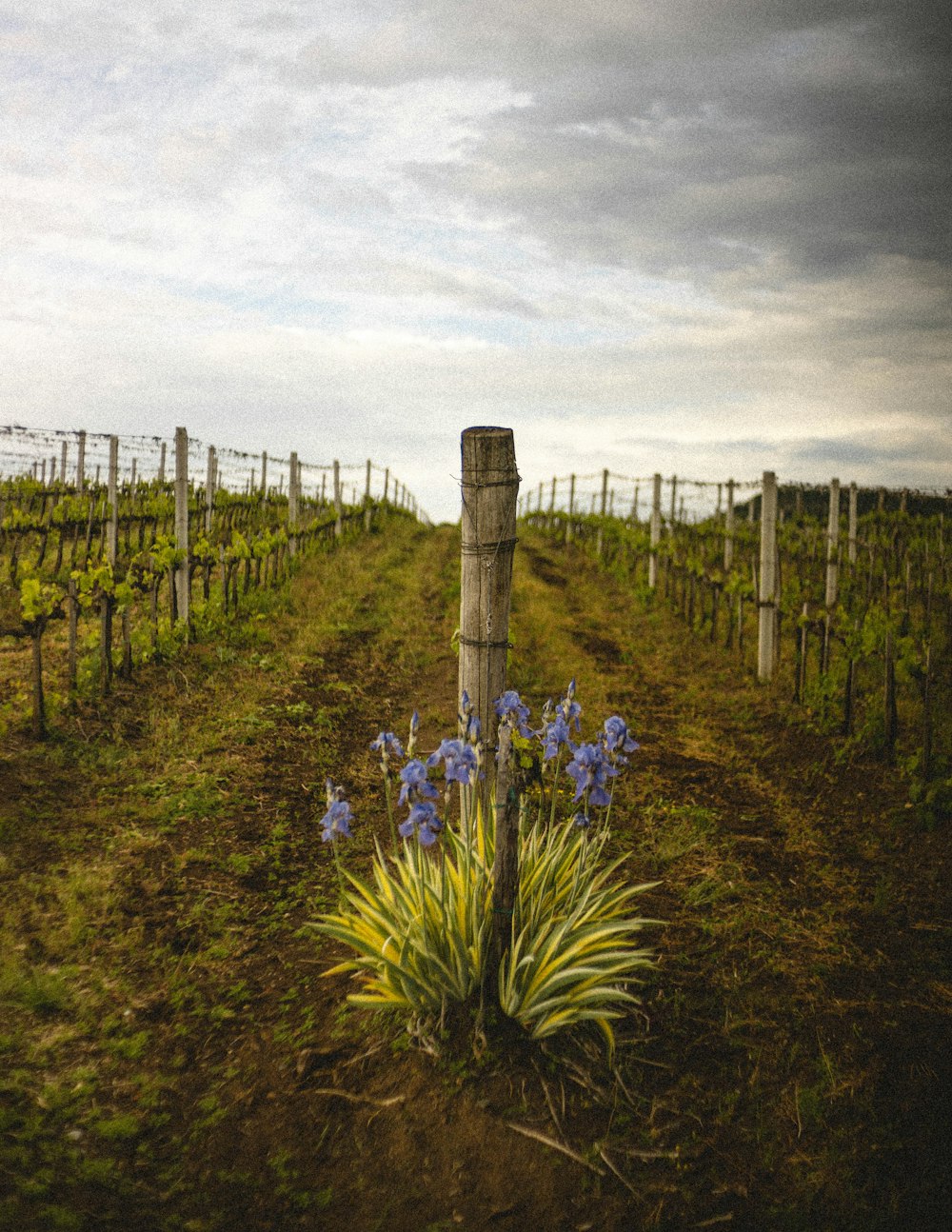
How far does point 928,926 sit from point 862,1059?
131 cm

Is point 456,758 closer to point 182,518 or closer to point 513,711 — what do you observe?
point 513,711

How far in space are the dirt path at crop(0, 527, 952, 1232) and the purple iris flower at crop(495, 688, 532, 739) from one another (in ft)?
4.02

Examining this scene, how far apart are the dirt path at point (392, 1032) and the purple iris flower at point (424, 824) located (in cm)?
91

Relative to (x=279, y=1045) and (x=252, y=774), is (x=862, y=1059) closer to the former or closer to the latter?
(x=279, y=1045)

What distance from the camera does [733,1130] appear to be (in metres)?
2.71

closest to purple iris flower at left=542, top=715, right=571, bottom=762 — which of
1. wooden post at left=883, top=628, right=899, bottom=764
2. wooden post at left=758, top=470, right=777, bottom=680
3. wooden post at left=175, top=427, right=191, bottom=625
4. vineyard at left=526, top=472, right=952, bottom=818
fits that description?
vineyard at left=526, top=472, right=952, bottom=818

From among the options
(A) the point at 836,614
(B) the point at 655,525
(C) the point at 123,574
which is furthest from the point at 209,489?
(A) the point at 836,614

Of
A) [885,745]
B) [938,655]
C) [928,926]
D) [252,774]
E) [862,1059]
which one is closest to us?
[862,1059]

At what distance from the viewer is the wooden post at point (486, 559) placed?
3410 millimetres

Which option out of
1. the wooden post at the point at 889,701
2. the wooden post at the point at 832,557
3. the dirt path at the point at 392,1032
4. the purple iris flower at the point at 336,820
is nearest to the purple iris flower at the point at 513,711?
the purple iris flower at the point at 336,820

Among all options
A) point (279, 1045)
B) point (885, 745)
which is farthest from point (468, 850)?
point (885, 745)

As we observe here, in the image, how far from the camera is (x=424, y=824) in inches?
108

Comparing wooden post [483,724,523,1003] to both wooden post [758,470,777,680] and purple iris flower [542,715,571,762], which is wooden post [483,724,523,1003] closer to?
purple iris flower [542,715,571,762]

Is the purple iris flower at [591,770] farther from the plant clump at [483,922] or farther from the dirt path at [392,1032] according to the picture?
the dirt path at [392,1032]
